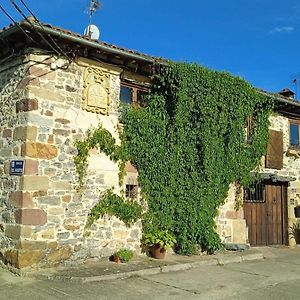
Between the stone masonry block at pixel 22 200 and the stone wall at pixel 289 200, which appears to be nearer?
the stone masonry block at pixel 22 200

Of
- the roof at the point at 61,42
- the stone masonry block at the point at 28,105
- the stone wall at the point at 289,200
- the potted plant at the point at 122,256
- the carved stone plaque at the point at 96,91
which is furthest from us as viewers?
the stone wall at the point at 289,200

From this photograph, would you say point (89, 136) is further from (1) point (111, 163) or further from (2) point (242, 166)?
(2) point (242, 166)

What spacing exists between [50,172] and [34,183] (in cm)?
42

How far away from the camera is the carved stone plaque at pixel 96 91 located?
9.54 metres

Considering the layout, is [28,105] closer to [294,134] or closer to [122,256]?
[122,256]

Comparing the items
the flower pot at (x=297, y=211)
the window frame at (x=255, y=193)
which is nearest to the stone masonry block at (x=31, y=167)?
the window frame at (x=255, y=193)

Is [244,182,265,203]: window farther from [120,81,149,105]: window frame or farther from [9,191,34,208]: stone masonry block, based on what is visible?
[9,191,34,208]: stone masonry block

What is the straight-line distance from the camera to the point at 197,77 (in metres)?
11.2

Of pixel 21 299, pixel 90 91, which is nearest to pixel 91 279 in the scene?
pixel 21 299

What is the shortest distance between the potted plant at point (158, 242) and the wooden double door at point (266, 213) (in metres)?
3.85

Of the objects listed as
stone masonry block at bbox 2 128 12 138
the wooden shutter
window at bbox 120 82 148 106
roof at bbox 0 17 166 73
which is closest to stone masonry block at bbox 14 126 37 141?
stone masonry block at bbox 2 128 12 138

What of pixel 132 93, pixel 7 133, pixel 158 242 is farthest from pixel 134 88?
pixel 158 242

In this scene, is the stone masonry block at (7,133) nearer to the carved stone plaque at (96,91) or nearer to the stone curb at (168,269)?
the carved stone plaque at (96,91)

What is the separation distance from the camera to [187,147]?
11094 mm
